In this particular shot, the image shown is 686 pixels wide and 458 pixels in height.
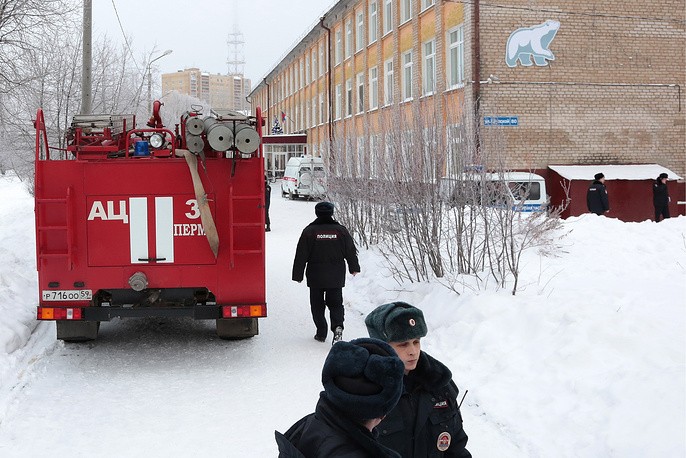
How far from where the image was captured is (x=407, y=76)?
29953 mm

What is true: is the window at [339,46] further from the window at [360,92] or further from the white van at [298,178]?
the white van at [298,178]

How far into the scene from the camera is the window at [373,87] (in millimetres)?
33975

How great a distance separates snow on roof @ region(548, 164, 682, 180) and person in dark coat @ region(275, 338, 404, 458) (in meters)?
21.0

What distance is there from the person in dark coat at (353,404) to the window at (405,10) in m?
28.5

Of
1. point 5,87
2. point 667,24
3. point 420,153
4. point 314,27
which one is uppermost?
point 314,27

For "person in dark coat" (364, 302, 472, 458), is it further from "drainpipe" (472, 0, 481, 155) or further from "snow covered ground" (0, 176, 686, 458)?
"drainpipe" (472, 0, 481, 155)

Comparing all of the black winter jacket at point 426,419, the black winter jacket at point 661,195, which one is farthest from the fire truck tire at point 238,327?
the black winter jacket at point 661,195

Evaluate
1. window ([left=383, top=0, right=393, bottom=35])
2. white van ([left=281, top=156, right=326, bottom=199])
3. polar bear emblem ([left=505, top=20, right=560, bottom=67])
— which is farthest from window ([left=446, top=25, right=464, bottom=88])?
white van ([left=281, top=156, right=326, bottom=199])

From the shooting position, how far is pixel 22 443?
18.5 ft

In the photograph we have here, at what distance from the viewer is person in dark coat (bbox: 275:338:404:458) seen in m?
2.20

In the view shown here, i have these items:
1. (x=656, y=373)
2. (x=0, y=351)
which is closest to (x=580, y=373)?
(x=656, y=373)

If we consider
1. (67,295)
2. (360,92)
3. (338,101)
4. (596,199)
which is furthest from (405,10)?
(67,295)

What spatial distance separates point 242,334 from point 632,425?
4.83 metres

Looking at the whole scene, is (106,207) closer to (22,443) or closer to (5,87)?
(22,443)
